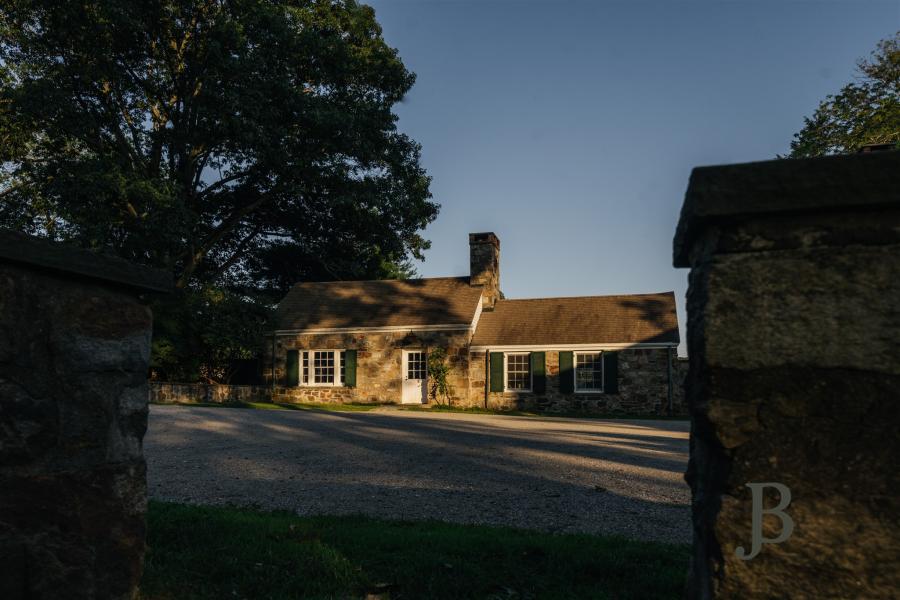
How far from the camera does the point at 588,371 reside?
23.3 metres

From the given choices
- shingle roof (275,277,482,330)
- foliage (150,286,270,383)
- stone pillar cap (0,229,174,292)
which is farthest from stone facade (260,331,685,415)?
stone pillar cap (0,229,174,292)

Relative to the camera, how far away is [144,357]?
2.93 m

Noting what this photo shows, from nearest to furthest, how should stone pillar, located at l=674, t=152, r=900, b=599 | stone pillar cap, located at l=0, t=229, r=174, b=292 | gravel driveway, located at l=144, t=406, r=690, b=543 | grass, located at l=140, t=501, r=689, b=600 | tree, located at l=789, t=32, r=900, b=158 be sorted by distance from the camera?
stone pillar, located at l=674, t=152, r=900, b=599, stone pillar cap, located at l=0, t=229, r=174, b=292, grass, located at l=140, t=501, r=689, b=600, gravel driveway, located at l=144, t=406, r=690, b=543, tree, located at l=789, t=32, r=900, b=158

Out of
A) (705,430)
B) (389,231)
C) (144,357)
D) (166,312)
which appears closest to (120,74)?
(166,312)

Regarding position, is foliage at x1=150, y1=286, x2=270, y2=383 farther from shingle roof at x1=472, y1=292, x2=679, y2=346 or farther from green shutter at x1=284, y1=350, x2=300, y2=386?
shingle roof at x1=472, y1=292, x2=679, y2=346

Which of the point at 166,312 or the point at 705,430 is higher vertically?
the point at 166,312

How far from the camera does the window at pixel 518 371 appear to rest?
23781 millimetres

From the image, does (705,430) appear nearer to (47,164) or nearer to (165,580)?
(165,580)

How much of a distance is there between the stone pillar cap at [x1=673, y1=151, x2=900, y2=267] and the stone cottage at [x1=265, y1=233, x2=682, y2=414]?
841 inches

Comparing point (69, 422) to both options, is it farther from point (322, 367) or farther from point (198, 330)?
point (322, 367)

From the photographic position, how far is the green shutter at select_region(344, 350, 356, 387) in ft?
82.0

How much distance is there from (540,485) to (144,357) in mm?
4991

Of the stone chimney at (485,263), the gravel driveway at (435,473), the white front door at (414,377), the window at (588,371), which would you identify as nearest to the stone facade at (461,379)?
the white front door at (414,377)

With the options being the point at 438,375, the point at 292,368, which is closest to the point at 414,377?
the point at 438,375
